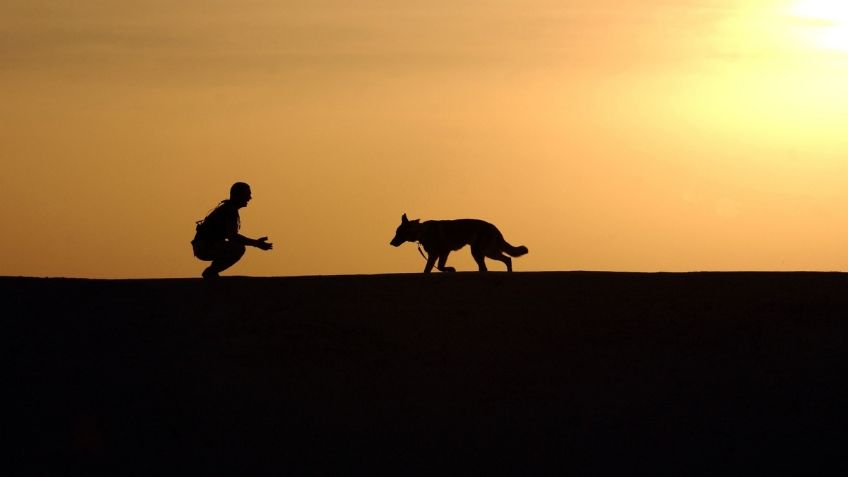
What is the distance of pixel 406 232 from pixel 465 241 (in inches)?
75.9

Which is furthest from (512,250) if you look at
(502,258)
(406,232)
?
(406,232)

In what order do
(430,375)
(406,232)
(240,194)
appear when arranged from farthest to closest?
(406,232) < (240,194) < (430,375)

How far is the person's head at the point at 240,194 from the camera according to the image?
689 inches

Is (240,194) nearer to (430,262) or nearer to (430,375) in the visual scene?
(430,375)

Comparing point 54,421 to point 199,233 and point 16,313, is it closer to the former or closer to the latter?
point 16,313

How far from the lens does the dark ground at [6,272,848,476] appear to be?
522 inches

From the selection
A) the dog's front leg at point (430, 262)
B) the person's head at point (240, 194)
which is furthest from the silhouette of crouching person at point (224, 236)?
the dog's front leg at point (430, 262)

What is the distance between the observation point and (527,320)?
15.8 metres

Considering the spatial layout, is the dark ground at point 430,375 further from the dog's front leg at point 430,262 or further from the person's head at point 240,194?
the dog's front leg at point 430,262

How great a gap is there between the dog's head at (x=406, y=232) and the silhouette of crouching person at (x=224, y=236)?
6.55 metres

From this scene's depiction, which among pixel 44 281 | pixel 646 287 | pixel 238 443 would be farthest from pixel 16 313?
pixel 646 287

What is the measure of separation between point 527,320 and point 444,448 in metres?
2.81

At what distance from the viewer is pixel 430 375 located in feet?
48.0

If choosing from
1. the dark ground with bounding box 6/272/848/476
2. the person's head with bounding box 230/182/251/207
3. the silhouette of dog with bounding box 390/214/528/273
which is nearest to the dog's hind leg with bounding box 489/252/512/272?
the silhouette of dog with bounding box 390/214/528/273
